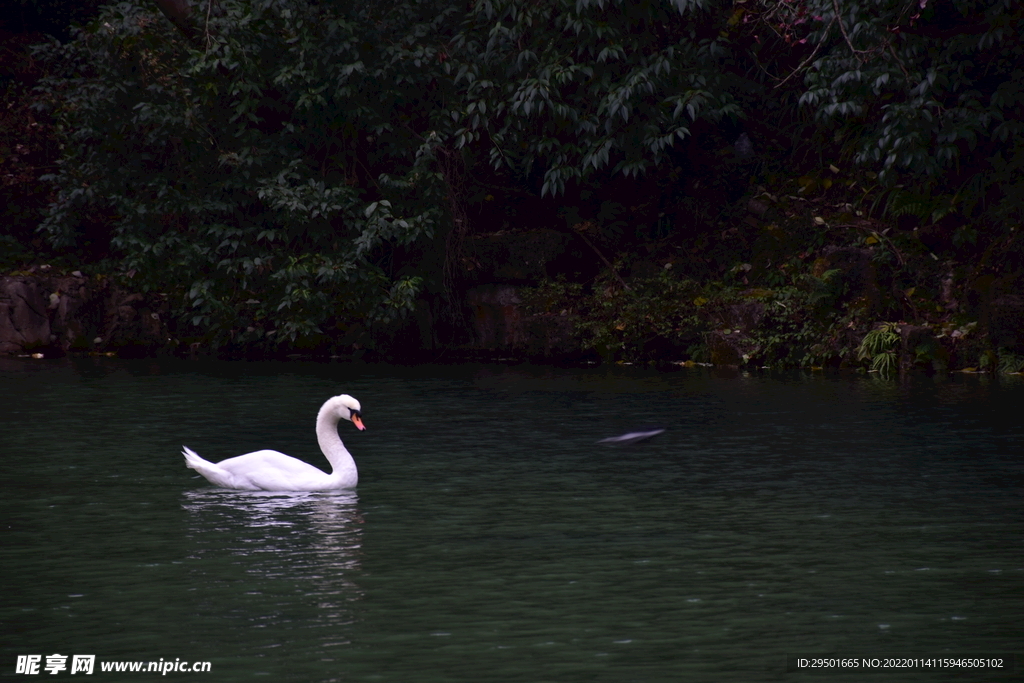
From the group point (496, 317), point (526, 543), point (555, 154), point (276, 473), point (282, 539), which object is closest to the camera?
point (526, 543)

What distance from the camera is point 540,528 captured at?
9789 mm

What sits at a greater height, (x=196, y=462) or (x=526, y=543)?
(x=196, y=462)

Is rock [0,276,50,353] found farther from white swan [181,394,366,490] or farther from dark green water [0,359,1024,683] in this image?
white swan [181,394,366,490]

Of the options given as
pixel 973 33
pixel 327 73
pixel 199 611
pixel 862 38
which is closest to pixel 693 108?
pixel 862 38

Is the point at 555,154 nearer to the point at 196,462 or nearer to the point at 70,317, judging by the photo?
the point at 70,317

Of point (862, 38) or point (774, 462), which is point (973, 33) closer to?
point (862, 38)

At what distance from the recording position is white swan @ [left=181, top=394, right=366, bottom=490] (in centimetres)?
1139

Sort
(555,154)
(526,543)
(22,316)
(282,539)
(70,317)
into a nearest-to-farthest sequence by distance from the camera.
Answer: (526,543) < (282,539) < (555,154) < (22,316) < (70,317)

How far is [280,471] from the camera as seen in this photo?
11430 mm

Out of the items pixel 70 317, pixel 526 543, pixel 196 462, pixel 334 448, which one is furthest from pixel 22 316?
pixel 526 543

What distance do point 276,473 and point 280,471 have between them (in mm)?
37

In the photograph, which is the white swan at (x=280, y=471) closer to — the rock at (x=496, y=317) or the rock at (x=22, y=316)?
the rock at (x=496, y=317)

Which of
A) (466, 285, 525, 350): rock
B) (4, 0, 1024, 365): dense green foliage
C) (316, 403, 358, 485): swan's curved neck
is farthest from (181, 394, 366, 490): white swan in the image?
(466, 285, 525, 350): rock

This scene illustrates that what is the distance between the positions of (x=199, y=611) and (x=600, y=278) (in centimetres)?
1895
